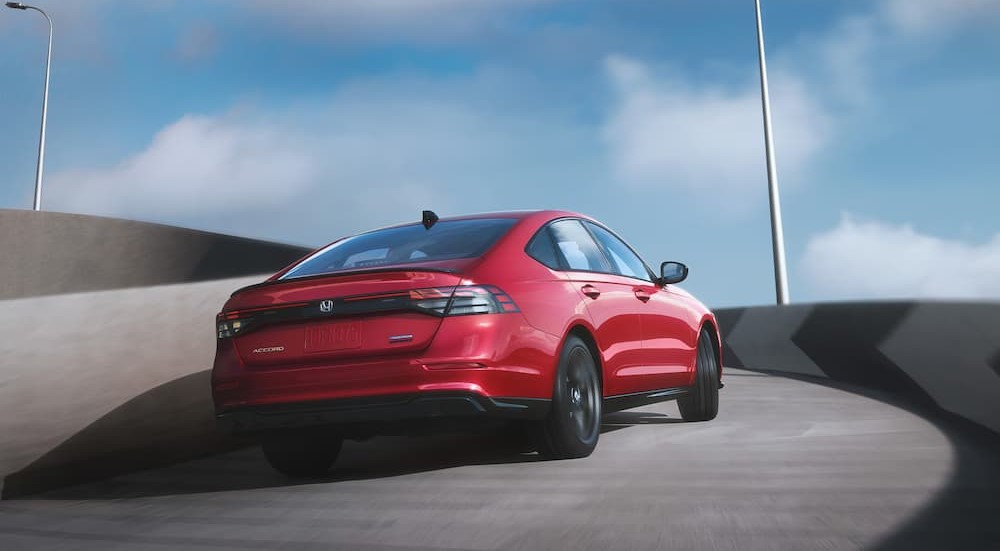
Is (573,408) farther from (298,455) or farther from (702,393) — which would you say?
(702,393)

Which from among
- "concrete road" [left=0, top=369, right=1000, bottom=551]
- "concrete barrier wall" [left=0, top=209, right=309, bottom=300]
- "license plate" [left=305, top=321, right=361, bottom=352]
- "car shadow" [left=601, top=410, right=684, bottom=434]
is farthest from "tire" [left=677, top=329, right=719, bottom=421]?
"concrete barrier wall" [left=0, top=209, right=309, bottom=300]

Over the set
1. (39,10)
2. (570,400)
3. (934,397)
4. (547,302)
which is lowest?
(934,397)

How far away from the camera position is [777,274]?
22578mm

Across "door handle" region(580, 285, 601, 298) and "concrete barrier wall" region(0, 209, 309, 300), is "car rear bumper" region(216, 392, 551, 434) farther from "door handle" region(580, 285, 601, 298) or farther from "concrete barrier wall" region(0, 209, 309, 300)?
"concrete barrier wall" region(0, 209, 309, 300)

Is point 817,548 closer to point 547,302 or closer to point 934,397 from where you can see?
point 547,302

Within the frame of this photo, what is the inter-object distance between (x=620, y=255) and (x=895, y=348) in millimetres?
3788

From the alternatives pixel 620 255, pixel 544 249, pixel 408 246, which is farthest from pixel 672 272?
pixel 408 246

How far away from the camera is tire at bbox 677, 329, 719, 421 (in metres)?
8.80

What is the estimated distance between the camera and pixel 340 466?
726 centimetres

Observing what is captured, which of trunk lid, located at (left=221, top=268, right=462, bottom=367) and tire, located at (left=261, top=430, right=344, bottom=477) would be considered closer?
trunk lid, located at (left=221, top=268, right=462, bottom=367)

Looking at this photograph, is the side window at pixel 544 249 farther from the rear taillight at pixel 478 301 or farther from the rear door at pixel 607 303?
the rear taillight at pixel 478 301

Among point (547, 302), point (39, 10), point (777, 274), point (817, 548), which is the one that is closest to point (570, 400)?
point (547, 302)

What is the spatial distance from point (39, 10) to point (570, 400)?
38.3m

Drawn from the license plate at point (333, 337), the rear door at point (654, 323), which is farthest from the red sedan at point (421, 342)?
the rear door at point (654, 323)
